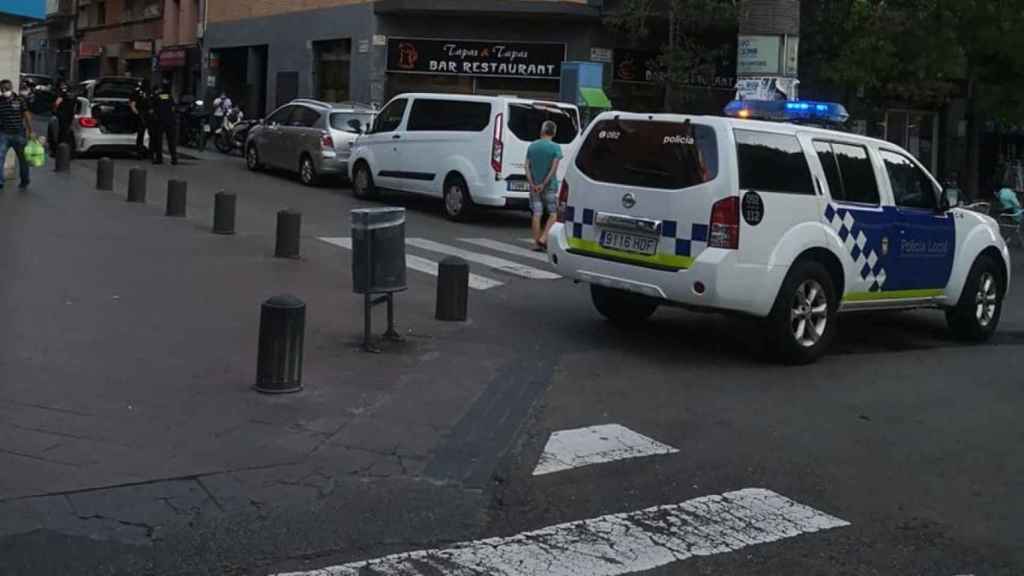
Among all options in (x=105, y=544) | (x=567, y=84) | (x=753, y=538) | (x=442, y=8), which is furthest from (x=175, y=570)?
(x=442, y=8)

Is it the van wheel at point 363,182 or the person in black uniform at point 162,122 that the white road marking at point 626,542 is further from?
→ the person in black uniform at point 162,122


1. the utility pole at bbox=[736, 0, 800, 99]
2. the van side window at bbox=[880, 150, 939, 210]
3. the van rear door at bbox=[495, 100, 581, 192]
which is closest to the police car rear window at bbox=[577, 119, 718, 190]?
the van side window at bbox=[880, 150, 939, 210]

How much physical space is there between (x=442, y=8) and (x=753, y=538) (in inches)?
941

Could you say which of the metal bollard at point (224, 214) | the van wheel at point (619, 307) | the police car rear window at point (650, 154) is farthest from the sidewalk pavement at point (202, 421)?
the metal bollard at point (224, 214)

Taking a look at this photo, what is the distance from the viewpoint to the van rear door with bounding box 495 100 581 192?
708 inches

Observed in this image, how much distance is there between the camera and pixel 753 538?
18.2 feet

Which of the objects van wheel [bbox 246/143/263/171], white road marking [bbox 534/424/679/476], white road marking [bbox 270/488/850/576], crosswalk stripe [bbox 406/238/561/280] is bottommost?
white road marking [bbox 270/488/850/576]

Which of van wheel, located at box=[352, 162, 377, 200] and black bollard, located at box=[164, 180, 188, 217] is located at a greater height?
van wheel, located at box=[352, 162, 377, 200]

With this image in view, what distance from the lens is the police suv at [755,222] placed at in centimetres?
894

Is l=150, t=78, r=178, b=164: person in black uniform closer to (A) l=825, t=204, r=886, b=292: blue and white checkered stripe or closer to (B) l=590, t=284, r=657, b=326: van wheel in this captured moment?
(B) l=590, t=284, r=657, b=326: van wheel

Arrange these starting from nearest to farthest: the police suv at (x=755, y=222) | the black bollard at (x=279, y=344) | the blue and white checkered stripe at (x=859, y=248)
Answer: the black bollard at (x=279, y=344) < the police suv at (x=755, y=222) < the blue and white checkered stripe at (x=859, y=248)

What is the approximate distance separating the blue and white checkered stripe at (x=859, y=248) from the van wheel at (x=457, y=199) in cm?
919

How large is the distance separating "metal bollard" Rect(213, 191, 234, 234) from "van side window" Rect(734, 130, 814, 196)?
26.7ft

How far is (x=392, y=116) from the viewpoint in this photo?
66.0ft
